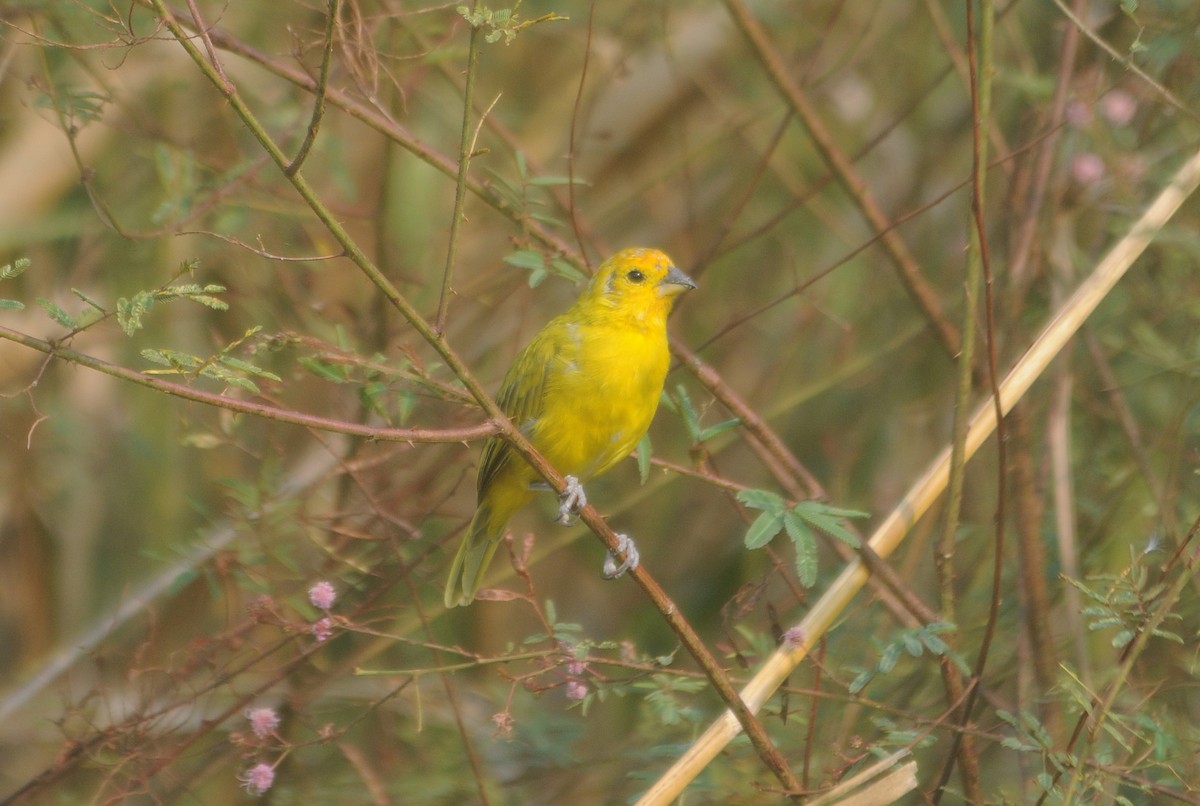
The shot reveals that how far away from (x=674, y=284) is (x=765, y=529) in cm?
126

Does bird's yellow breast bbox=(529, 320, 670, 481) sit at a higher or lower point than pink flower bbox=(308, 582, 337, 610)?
lower

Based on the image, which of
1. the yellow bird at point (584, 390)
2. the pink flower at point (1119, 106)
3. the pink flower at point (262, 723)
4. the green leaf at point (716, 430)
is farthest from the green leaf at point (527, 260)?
the pink flower at point (1119, 106)

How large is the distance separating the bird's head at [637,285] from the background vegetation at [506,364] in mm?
219

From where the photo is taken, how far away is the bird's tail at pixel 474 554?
3232 mm

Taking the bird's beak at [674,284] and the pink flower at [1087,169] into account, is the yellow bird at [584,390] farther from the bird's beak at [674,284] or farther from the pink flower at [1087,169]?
the pink flower at [1087,169]

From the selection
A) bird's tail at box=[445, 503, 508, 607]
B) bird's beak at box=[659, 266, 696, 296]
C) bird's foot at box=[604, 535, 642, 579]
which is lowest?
bird's tail at box=[445, 503, 508, 607]

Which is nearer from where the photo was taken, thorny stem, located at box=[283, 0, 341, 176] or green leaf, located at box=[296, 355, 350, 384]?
thorny stem, located at box=[283, 0, 341, 176]

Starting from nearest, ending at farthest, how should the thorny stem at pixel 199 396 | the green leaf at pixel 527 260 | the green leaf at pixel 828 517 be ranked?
the thorny stem at pixel 199 396, the green leaf at pixel 828 517, the green leaf at pixel 527 260

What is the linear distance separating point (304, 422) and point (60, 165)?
134 inches

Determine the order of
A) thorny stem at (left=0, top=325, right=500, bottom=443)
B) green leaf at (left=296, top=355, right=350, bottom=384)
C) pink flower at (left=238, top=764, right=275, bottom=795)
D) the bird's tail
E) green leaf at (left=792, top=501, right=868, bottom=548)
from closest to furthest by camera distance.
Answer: thorny stem at (left=0, top=325, right=500, bottom=443) → green leaf at (left=792, top=501, right=868, bottom=548) → green leaf at (left=296, top=355, right=350, bottom=384) → pink flower at (left=238, top=764, right=275, bottom=795) → the bird's tail

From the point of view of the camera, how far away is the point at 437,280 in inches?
175

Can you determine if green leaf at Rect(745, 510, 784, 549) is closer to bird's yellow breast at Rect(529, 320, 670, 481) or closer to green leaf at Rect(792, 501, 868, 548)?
green leaf at Rect(792, 501, 868, 548)

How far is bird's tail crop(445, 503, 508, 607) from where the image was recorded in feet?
10.6

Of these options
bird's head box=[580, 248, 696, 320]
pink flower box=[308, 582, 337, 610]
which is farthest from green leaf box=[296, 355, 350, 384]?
bird's head box=[580, 248, 696, 320]
